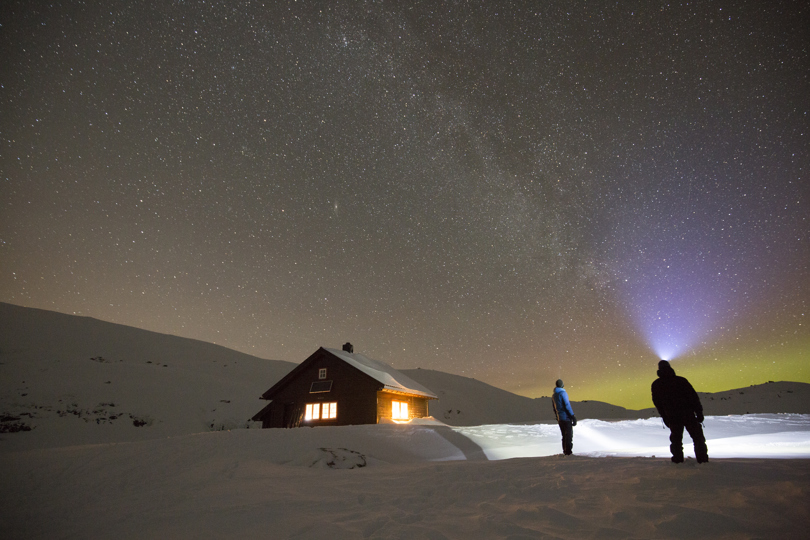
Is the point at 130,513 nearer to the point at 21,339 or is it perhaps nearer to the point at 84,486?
the point at 84,486

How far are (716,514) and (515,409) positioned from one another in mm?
73034

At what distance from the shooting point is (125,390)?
101 feet

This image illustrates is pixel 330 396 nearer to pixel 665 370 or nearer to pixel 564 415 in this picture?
pixel 564 415

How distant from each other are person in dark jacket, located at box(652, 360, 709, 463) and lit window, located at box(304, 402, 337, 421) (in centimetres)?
1948

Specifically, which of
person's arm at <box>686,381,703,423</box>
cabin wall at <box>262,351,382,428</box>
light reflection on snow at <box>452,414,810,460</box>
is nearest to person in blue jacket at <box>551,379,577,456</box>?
light reflection on snow at <box>452,414,810,460</box>

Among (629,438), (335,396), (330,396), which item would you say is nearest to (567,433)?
(629,438)

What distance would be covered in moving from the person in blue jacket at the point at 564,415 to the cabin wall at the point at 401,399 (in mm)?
13549

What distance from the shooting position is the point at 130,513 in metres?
5.12

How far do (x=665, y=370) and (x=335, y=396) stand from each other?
19680mm

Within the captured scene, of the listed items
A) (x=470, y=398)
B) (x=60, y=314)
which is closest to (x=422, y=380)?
(x=470, y=398)

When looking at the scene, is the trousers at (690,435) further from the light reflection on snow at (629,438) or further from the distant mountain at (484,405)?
the distant mountain at (484,405)

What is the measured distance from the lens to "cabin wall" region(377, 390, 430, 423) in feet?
72.0

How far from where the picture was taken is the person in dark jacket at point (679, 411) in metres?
6.31

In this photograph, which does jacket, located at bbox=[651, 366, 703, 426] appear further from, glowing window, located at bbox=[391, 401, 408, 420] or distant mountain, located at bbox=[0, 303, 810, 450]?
distant mountain, located at bbox=[0, 303, 810, 450]
